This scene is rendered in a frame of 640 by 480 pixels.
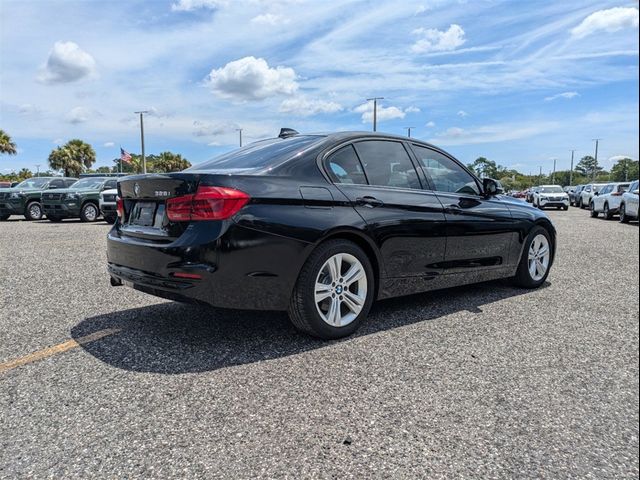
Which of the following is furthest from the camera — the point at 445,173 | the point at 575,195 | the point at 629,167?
the point at 575,195

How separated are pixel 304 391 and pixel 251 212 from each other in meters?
1.14

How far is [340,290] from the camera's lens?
3625mm

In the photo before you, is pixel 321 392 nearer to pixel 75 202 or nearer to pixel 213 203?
pixel 213 203

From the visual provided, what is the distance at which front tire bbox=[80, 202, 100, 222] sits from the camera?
658 inches

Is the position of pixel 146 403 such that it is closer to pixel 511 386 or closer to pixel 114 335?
pixel 114 335

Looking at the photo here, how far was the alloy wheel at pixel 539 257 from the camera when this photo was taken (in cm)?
538

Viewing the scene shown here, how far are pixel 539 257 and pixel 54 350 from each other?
15.3ft

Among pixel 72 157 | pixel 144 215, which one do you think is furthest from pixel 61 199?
pixel 72 157

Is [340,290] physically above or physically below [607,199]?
below

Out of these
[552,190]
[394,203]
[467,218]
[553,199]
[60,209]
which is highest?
[394,203]

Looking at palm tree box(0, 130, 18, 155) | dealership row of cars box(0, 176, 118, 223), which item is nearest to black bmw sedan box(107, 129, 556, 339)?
dealership row of cars box(0, 176, 118, 223)

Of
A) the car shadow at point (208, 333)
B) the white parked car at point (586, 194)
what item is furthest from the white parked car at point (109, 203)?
the white parked car at point (586, 194)

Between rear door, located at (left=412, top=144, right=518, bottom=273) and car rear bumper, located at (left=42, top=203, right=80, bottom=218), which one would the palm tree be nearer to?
car rear bumper, located at (left=42, top=203, right=80, bottom=218)

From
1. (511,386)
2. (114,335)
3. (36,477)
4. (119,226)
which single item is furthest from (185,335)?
(511,386)
